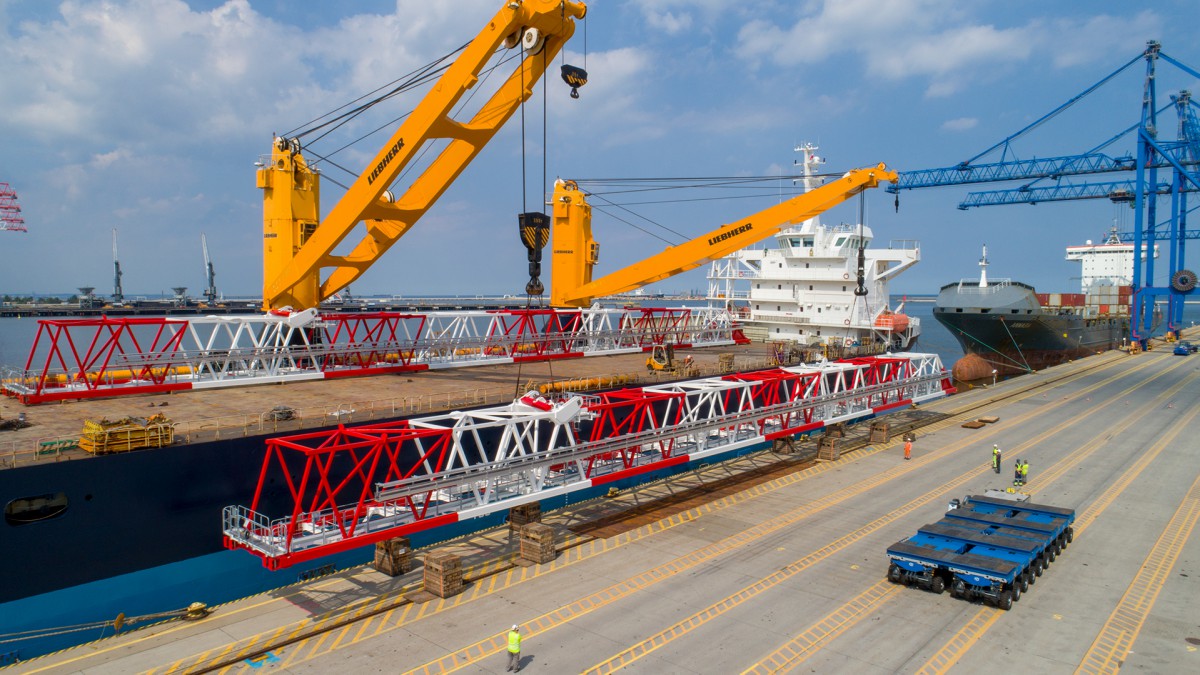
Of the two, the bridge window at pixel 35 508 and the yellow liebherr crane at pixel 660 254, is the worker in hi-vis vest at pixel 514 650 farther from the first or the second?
the yellow liebherr crane at pixel 660 254

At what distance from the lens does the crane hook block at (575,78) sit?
26.6m

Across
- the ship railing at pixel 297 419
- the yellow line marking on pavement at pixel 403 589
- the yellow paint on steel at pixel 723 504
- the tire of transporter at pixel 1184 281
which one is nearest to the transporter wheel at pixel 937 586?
the yellow paint on steel at pixel 723 504

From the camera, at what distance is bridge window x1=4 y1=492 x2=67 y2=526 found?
15.6 meters

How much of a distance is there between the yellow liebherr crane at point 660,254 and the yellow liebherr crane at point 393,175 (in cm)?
1321

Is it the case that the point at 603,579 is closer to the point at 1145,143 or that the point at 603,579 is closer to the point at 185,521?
the point at 185,521

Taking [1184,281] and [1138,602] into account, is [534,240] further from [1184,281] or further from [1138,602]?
[1184,281]

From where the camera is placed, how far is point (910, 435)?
124ft

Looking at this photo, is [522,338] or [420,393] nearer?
[420,393]

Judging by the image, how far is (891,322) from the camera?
5316 cm

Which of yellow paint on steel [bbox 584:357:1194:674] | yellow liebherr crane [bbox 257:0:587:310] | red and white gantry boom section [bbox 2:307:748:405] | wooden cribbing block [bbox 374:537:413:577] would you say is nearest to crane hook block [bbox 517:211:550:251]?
yellow liebherr crane [bbox 257:0:587:310]

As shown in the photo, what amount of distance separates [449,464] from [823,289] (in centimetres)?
4504

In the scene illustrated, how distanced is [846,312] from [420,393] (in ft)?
123

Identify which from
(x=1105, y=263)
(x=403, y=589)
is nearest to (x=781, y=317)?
(x=403, y=589)

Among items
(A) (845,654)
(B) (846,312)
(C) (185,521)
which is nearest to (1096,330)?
(B) (846,312)
